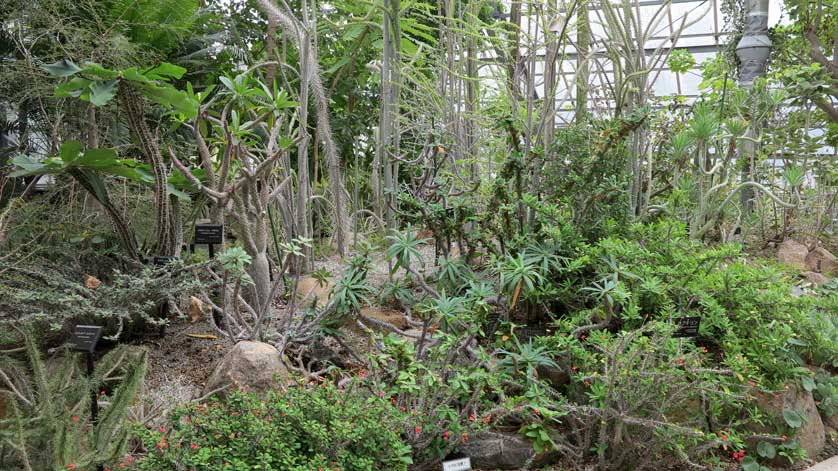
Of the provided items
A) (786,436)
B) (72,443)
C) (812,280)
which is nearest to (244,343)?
(72,443)

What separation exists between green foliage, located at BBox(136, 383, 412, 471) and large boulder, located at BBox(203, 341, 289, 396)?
36 centimetres

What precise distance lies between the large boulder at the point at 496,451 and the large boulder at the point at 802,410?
4.04ft

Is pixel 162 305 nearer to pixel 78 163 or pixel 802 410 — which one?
pixel 78 163

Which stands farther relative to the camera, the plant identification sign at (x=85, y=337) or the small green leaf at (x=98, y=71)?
the small green leaf at (x=98, y=71)

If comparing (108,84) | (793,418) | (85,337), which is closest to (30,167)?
(108,84)

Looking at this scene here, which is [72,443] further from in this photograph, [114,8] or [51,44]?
[114,8]

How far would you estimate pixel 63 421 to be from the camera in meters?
2.26

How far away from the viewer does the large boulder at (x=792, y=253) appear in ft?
17.7

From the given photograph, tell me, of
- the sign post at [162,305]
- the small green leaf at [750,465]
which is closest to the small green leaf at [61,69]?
the sign post at [162,305]

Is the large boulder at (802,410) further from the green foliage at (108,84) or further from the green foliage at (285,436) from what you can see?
the green foliage at (108,84)

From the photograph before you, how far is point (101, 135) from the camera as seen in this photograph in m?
4.72

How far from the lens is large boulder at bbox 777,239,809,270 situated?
5398 mm

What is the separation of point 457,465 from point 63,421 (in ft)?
4.92

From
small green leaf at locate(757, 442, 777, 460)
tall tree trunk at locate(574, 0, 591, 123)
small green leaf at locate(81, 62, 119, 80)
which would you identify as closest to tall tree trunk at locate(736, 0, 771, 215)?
tall tree trunk at locate(574, 0, 591, 123)
